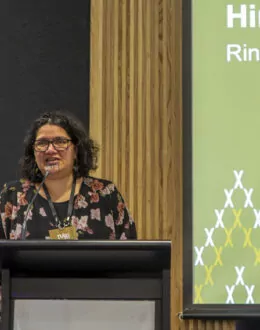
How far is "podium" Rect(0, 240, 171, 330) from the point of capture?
3.50ft

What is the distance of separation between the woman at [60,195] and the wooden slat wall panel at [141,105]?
882 mm

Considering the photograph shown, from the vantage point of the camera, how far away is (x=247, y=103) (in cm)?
283

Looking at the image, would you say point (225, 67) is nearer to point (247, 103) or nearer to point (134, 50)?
point (247, 103)

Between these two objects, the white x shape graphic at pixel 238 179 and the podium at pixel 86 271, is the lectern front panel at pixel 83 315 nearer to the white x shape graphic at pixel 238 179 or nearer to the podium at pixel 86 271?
the podium at pixel 86 271

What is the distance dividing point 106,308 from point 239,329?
72 cm

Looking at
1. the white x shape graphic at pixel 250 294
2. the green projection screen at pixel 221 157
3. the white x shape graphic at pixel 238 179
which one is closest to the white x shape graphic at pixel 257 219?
the green projection screen at pixel 221 157

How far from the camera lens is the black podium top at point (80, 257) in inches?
42.3

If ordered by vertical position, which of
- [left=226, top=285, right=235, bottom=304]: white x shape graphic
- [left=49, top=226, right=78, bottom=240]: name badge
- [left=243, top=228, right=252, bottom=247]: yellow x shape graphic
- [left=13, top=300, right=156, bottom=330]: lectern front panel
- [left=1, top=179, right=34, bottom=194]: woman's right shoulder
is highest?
[left=1, top=179, right=34, bottom=194]: woman's right shoulder

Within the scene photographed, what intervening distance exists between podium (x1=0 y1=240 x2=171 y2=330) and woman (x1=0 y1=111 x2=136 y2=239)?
654 millimetres

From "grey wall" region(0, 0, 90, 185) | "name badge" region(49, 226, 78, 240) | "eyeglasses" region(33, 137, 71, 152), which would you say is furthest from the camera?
"grey wall" region(0, 0, 90, 185)

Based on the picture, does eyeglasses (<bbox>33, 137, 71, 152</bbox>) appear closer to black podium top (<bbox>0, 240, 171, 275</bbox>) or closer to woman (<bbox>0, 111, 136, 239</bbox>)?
woman (<bbox>0, 111, 136, 239</bbox>)

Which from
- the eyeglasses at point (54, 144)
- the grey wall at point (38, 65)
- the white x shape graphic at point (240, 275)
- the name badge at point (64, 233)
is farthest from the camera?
the grey wall at point (38, 65)

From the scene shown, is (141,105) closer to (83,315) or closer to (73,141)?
(73,141)

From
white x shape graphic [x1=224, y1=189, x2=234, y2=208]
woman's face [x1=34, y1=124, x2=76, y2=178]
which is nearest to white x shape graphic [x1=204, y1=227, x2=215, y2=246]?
white x shape graphic [x1=224, y1=189, x2=234, y2=208]
